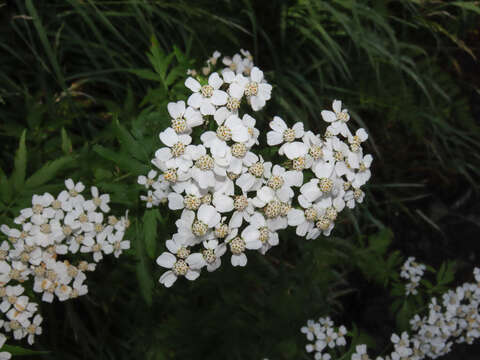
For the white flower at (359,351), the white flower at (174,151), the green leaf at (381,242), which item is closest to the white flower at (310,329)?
the white flower at (359,351)

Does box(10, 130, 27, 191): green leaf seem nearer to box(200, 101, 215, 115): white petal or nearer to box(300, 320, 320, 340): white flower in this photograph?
box(200, 101, 215, 115): white petal

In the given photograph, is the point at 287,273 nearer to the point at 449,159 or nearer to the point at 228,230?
the point at 228,230

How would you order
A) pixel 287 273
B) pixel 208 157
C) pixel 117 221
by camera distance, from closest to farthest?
pixel 208 157
pixel 117 221
pixel 287 273

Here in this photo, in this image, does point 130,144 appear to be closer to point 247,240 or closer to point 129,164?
point 129,164

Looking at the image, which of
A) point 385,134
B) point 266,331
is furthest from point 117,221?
point 385,134

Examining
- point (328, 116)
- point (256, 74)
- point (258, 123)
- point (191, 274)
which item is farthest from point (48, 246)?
point (258, 123)

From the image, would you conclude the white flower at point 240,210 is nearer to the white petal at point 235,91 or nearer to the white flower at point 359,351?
the white petal at point 235,91

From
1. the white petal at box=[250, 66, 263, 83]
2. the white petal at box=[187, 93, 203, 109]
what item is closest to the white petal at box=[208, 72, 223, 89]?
the white petal at box=[187, 93, 203, 109]

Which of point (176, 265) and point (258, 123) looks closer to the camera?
point (176, 265)
